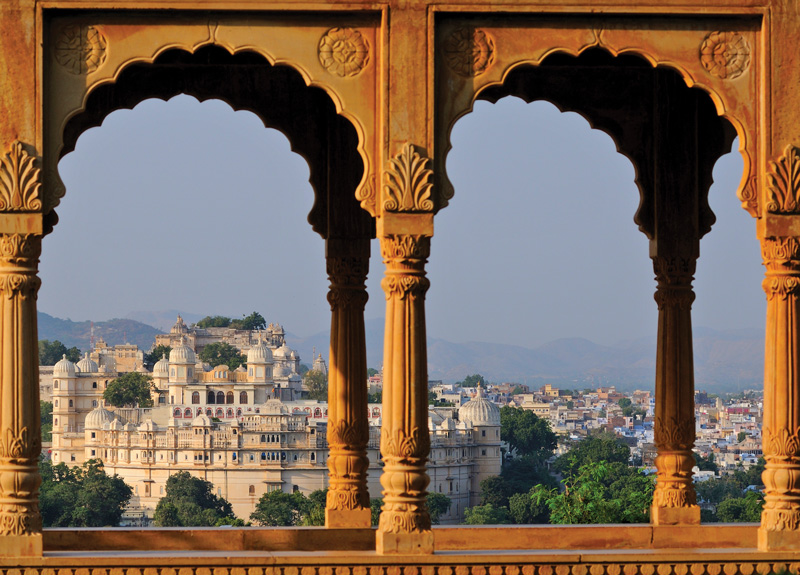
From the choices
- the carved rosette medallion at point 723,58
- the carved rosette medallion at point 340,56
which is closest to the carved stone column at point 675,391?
the carved rosette medallion at point 723,58

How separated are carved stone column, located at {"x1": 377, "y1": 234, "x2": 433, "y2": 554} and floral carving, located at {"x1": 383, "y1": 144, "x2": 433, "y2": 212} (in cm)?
30

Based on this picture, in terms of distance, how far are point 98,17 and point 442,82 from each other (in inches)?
132

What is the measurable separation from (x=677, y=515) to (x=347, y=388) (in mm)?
4216

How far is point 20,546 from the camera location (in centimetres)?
1493

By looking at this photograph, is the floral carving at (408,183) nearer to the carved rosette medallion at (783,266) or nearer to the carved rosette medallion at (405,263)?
the carved rosette medallion at (405,263)

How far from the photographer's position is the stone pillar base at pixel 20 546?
14.9 m

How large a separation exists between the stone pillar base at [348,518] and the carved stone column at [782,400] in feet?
17.3

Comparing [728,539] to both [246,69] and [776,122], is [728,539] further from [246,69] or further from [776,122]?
[246,69]

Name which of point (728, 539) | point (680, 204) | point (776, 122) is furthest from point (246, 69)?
point (728, 539)

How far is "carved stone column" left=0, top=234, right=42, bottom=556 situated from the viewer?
14953mm

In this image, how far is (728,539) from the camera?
1884cm

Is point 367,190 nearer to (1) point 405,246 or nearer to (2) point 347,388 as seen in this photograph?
(1) point 405,246

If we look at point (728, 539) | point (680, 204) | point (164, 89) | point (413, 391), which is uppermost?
point (164, 89)

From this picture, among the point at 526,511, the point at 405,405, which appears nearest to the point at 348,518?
the point at 405,405
